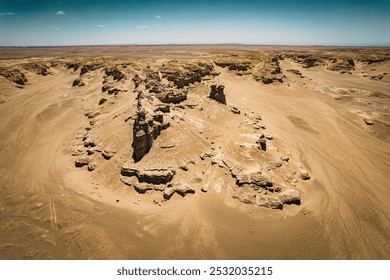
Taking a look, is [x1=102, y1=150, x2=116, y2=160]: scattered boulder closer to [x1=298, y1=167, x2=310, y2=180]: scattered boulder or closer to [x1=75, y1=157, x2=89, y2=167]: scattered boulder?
[x1=75, y1=157, x2=89, y2=167]: scattered boulder

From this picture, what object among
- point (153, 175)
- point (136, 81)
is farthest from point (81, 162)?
point (136, 81)

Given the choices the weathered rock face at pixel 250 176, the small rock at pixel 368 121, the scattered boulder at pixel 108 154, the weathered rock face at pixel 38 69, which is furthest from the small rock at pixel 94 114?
the weathered rock face at pixel 38 69

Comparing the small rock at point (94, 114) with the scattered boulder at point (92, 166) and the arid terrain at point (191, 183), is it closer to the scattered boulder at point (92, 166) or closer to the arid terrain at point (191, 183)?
the arid terrain at point (191, 183)

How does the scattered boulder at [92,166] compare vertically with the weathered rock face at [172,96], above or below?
below

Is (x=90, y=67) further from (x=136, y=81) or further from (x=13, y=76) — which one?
(x=136, y=81)

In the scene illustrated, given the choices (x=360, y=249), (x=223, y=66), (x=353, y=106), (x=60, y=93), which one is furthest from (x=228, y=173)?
(x=223, y=66)

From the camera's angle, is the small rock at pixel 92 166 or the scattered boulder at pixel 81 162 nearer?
the small rock at pixel 92 166
